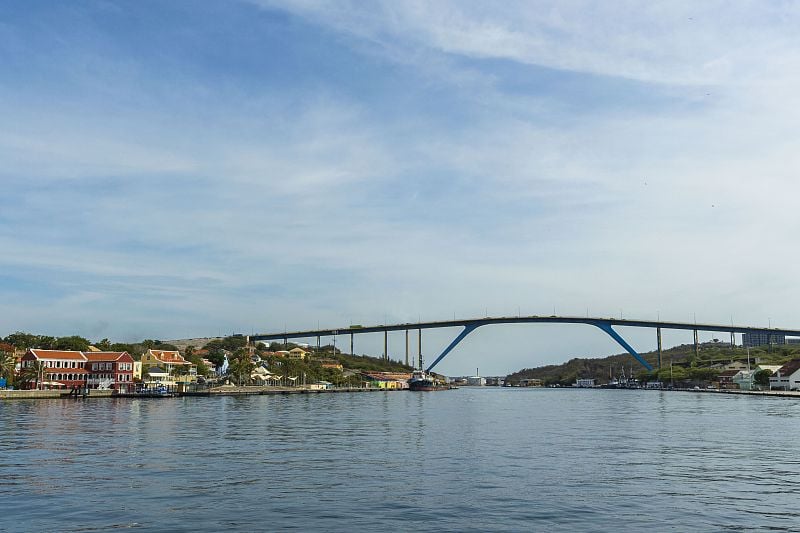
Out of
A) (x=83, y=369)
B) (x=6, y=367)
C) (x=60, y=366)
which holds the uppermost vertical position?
(x=6, y=367)

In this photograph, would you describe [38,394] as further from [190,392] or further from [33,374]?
[190,392]

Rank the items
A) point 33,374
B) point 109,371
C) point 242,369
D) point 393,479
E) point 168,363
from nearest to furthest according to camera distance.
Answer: point 393,479 < point 33,374 < point 109,371 < point 168,363 < point 242,369

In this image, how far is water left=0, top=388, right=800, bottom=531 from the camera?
62.0ft

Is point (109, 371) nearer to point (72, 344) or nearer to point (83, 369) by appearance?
point (83, 369)

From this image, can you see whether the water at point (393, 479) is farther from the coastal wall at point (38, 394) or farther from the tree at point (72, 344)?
the tree at point (72, 344)

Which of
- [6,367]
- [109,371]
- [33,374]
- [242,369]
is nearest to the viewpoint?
[6,367]

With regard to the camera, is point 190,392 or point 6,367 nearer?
point 6,367

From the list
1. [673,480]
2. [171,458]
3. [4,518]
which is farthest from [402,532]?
[171,458]

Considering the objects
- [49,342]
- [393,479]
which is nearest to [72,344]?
[49,342]

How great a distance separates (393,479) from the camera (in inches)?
990

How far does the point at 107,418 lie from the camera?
5366 centimetres

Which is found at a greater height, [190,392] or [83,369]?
[83,369]

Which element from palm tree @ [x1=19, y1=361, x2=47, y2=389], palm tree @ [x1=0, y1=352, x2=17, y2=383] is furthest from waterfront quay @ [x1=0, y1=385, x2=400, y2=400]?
palm tree @ [x1=0, y1=352, x2=17, y2=383]

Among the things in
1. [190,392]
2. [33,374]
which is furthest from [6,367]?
[190,392]
